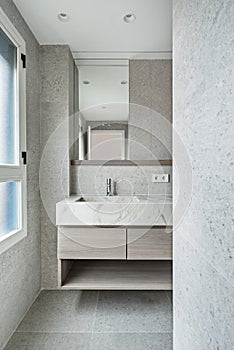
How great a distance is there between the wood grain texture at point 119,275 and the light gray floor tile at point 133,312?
20 cm

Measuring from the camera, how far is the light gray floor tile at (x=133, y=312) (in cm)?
214

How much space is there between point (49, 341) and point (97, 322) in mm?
375

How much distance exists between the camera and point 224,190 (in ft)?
2.63

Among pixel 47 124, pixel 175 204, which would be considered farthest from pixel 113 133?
pixel 175 204

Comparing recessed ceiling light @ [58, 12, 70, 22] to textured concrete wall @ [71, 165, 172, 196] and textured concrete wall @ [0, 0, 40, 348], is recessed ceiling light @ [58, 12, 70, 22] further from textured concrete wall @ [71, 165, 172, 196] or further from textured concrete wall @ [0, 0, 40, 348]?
textured concrete wall @ [71, 165, 172, 196]

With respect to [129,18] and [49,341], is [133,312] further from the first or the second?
[129,18]

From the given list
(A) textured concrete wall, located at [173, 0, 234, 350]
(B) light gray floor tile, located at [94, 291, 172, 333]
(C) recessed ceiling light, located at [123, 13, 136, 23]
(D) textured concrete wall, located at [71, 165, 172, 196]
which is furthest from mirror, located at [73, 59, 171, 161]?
(A) textured concrete wall, located at [173, 0, 234, 350]

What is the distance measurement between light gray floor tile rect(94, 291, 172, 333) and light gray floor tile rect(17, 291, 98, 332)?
0.08 m

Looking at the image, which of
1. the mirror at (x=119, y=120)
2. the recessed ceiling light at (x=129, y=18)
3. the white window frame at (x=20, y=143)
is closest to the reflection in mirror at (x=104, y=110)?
the mirror at (x=119, y=120)

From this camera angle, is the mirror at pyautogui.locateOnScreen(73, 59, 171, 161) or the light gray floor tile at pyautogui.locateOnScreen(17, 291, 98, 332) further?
the mirror at pyautogui.locateOnScreen(73, 59, 171, 161)

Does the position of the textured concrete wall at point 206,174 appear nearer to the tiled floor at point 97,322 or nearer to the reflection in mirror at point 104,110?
the tiled floor at point 97,322

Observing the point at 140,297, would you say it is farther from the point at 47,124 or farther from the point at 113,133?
the point at 47,124

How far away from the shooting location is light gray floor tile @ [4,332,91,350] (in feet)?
6.25

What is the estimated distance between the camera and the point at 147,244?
7.53 feet
